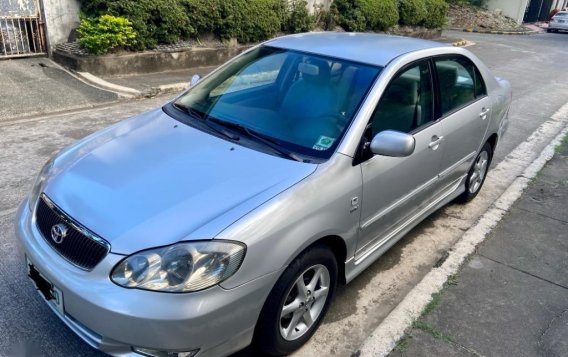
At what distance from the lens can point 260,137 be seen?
2996 millimetres

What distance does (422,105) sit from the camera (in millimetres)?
3572

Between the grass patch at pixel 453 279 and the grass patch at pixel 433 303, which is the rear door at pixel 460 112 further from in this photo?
the grass patch at pixel 433 303

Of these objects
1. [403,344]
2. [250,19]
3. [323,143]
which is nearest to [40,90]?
[250,19]

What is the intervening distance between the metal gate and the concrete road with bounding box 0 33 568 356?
2860 millimetres

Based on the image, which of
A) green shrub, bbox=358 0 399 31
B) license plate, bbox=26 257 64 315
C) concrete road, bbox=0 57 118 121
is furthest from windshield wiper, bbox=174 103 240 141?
green shrub, bbox=358 0 399 31

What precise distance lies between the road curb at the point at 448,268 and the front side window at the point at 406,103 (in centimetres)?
114

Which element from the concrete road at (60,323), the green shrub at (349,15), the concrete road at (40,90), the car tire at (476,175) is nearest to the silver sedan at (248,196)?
the concrete road at (60,323)

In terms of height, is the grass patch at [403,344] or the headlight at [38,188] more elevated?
the headlight at [38,188]

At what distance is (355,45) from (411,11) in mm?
16231

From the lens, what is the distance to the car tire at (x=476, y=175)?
4.68 m

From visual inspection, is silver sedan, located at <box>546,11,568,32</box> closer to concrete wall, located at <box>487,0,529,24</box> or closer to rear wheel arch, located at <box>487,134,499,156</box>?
concrete wall, located at <box>487,0,529,24</box>

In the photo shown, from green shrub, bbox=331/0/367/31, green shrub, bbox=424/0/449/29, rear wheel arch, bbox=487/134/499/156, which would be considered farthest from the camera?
green shrub, bbox=424/0/449/29

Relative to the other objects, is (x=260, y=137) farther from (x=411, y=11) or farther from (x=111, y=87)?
(x=411, y=11)

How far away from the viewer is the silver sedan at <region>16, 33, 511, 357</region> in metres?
2.16
